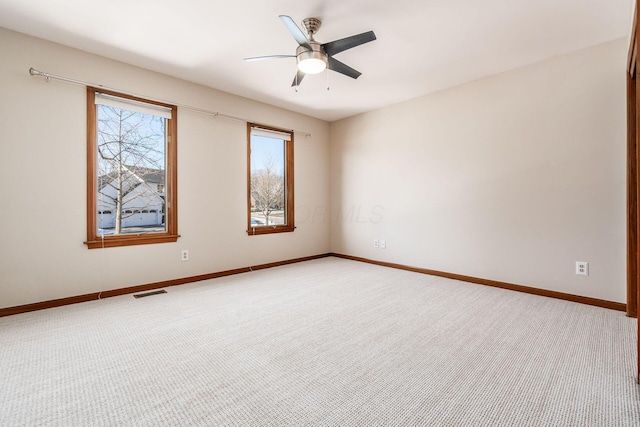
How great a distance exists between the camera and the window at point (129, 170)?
311 centimetres

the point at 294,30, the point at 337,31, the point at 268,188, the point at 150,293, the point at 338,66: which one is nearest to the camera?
the point at 294,30

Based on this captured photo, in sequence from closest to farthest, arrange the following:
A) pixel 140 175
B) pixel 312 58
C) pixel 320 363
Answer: pixel 320 363 → pixel 312 58 → pixel 140 175

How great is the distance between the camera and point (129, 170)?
340 cm

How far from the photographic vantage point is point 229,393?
1.57 metres

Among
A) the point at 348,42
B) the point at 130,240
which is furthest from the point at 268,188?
the point at 348,42

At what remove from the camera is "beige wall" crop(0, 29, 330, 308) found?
2680 millimetres

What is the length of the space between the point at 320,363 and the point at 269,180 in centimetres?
333

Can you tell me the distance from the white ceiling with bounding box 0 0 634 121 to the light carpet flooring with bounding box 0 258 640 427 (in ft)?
8.13

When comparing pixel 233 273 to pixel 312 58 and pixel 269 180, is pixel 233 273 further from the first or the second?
pixel 312 58

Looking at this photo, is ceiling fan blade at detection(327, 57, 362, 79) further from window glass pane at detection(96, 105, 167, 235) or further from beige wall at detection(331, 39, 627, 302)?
window glass pane at detection(96, 105, 167, 235)

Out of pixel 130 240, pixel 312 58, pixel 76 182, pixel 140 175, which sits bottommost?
pixel 130 240

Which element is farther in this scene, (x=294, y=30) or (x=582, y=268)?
(x=582, y=268)

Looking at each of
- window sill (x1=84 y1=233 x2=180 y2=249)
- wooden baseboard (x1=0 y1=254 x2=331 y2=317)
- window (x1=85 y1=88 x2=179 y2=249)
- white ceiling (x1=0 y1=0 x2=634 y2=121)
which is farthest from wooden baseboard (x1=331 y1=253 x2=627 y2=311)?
window (x1=85 y1=88 x2=179 y2=249)

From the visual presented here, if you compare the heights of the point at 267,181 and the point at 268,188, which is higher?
the point at 267,181
